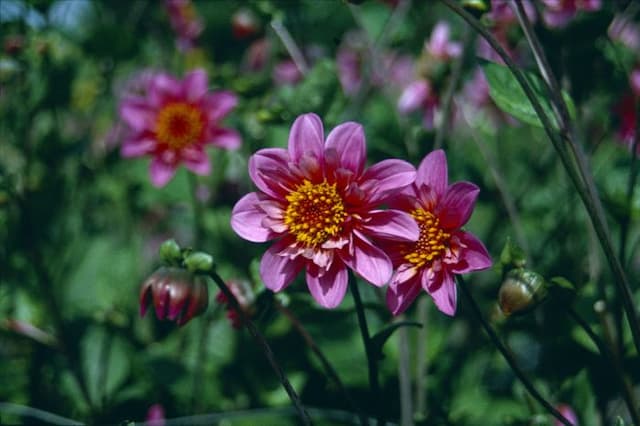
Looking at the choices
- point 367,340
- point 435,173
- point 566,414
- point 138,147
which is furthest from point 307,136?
point 138,147

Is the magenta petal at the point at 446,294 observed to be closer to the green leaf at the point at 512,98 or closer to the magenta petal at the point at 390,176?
the magenta petal at the point at 390,176

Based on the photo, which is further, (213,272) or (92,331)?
(92,331)

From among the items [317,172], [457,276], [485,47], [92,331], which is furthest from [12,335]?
[485,47]

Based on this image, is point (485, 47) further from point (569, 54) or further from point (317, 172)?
point (317, 172)

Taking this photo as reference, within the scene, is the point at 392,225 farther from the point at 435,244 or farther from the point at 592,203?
the point at 592,203

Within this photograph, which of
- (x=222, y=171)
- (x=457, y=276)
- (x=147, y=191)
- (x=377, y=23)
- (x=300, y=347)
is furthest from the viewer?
(x=377, y=23)

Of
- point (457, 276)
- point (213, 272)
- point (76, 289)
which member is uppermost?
point (457, 276)

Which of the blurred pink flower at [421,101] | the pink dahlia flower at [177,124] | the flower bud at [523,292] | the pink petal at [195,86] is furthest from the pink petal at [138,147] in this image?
the flower bud at [523,292]
